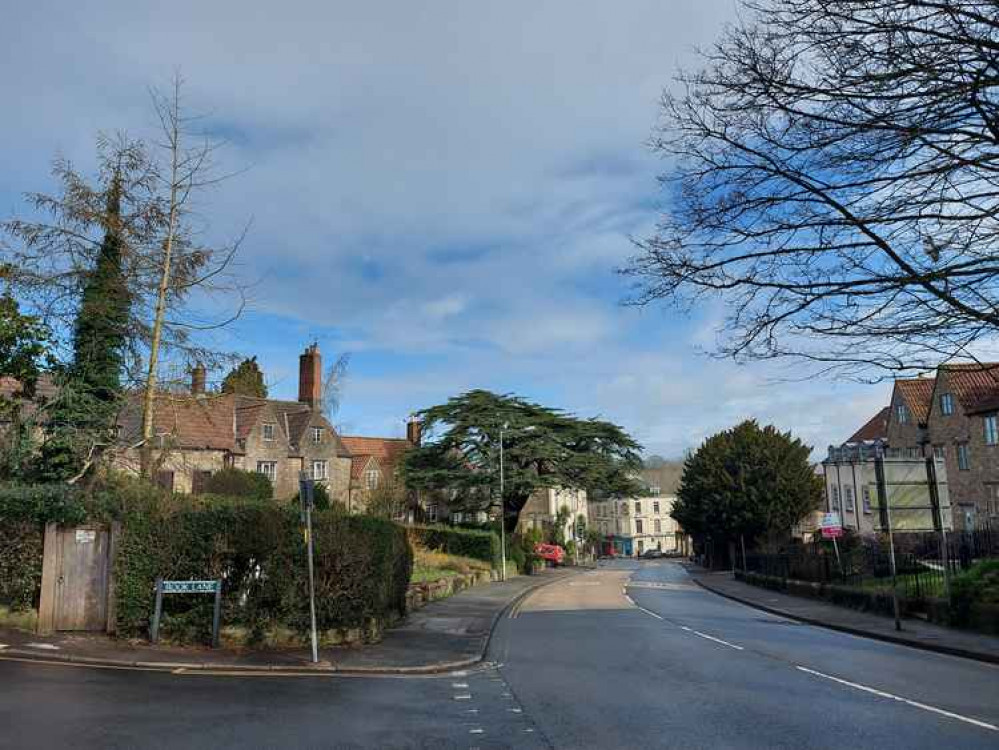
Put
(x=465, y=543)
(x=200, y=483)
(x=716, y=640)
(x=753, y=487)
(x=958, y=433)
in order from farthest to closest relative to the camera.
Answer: (x=753, y=487) → (x=465, y=543) → (x=958, y=433) → (x=200, y=483) → (x=716, y=640)

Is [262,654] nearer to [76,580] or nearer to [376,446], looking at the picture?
[76,580]

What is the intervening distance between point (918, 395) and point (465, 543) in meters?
27.9

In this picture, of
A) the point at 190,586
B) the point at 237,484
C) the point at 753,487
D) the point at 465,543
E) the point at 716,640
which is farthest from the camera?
the point at 753,487

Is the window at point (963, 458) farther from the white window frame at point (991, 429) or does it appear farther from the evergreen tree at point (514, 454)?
the evergreen tree at point (514, 454)

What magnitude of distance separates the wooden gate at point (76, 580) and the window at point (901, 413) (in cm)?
4518

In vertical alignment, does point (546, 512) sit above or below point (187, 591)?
above

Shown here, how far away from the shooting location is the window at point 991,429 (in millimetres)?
36406

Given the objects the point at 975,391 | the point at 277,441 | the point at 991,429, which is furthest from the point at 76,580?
the point at 975,391

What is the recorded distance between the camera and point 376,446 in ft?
224

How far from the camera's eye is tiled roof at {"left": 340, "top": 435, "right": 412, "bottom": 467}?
6519 centimetres

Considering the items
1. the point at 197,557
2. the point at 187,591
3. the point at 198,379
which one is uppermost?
the point at 198,379

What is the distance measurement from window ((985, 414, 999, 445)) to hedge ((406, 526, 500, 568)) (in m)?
24.3

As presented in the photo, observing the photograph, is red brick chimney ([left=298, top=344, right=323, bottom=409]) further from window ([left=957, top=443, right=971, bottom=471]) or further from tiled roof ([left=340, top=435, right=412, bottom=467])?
window ([left=957, top=443, right=971, bottom=471])

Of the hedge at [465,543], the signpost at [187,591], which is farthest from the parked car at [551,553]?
the signpost at [187,591]
